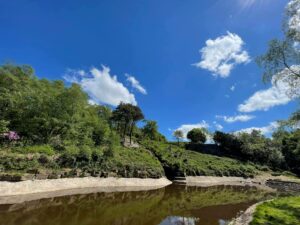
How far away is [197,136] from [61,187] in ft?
212

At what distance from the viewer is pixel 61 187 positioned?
20375 mm

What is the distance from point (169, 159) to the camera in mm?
42969

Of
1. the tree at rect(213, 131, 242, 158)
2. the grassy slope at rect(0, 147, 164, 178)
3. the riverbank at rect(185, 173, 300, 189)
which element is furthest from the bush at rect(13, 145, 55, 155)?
the tree at rect(213, 131, 242, 158)

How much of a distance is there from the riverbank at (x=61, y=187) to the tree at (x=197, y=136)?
51.7 meters

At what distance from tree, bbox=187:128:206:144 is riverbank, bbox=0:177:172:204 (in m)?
51.7

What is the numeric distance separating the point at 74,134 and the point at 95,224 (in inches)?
777

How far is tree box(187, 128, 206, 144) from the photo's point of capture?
79812mm

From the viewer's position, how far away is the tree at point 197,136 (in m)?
79.8

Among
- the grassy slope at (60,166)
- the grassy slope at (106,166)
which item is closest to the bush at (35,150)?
the grassy slope at (106,166)

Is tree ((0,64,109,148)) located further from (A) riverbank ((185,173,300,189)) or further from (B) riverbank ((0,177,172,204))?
(A) riverbank ((185,173,300,189))

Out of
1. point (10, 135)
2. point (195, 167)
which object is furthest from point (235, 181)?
point (10, 135)

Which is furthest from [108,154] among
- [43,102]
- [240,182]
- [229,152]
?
[229,152]

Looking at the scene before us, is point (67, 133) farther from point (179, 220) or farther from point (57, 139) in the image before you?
point (179, 220)

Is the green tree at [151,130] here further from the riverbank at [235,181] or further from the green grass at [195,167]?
the riverbank at [235,181]
